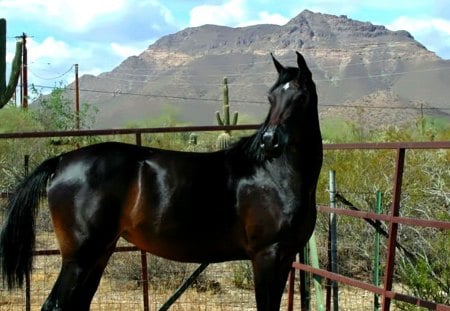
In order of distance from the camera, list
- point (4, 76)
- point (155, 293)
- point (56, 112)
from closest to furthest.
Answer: point (155, 293), point (4, 76), point (56, 112)

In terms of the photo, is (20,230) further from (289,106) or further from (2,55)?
(2,55)

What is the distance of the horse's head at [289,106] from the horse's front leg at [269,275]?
0.67m

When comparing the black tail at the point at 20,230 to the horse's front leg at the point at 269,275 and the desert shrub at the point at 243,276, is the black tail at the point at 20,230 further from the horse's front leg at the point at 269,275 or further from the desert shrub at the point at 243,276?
the desert shrub at the point at 243,276

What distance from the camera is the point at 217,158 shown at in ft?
19.7

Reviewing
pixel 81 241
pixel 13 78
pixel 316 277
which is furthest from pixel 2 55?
pixel 81 241

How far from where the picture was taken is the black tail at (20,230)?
243 inches

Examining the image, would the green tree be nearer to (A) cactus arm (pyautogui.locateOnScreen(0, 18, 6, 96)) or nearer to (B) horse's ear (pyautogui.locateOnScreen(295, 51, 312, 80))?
(A) cactus arm (pyautogui.locateOnScreen(0, 18, 6, 96))

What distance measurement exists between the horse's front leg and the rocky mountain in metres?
63.5

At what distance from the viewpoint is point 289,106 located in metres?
5.57

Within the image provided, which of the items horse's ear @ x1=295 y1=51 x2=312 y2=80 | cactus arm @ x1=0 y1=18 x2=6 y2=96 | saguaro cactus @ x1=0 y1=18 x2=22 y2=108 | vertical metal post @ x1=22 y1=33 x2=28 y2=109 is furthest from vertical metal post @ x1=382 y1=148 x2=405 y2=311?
vertical metal post @ x1=22 y1=33 x2=28 y2=109

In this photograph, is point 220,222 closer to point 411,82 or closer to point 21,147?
point 21,147

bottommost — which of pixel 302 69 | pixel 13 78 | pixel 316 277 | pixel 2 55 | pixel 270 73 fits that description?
pixel 316 277

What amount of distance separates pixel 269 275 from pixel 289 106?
1.14 metres

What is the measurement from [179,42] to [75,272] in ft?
570
